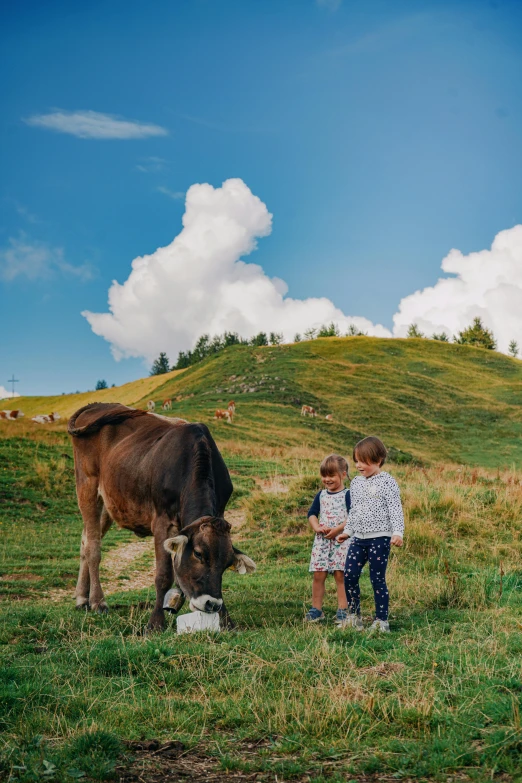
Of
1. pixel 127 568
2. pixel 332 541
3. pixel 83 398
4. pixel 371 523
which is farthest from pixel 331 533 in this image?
pixel 83 398

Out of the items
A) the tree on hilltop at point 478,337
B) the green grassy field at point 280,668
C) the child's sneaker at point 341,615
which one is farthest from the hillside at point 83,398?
the child's sneaker at point 341,615

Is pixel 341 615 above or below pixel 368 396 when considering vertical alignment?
below

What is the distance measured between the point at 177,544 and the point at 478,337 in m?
113

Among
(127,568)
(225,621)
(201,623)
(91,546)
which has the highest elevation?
(91,546)

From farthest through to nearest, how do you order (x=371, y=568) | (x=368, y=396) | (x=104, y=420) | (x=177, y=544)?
(x=368, y=396), (x=104, y=420), (x=371, y=568), (x=177, y=544)

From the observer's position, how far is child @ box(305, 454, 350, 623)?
8.36 metres

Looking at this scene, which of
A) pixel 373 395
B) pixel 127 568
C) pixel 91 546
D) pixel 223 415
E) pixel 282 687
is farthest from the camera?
pixel 373 395

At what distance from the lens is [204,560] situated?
279 inches

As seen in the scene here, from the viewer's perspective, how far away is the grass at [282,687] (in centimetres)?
406

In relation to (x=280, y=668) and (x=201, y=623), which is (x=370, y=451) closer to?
(x=201, y=623)

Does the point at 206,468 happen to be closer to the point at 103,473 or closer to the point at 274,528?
the point at 103,473

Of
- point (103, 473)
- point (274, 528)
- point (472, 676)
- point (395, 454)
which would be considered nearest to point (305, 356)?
point (395, 454)

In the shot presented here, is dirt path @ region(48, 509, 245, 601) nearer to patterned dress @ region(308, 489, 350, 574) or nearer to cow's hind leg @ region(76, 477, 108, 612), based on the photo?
cow's hind leg @ region(76, 477, 108, 612)

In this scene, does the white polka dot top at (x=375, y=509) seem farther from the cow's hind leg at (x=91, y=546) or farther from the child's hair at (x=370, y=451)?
the cow's hind leg at (x=91, y=546)
